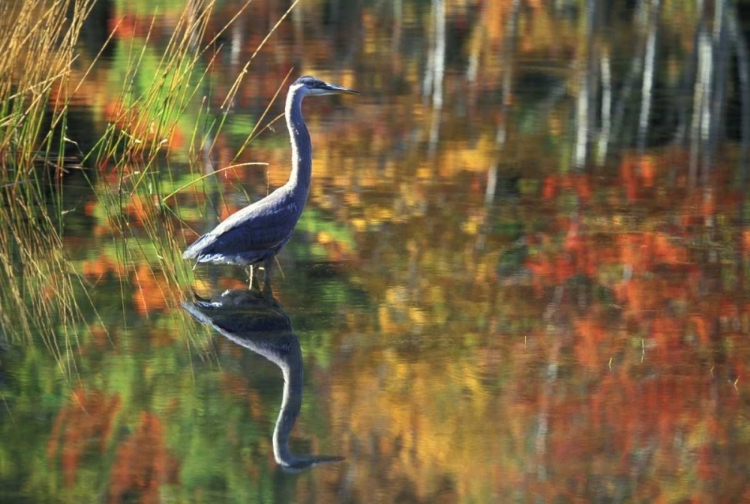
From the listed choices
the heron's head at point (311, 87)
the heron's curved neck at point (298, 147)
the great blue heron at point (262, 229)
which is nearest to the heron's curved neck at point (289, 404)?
the great blue heron at point (262, 229)

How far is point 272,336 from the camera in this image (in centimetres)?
689

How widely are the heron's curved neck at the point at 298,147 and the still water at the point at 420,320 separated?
0.56m

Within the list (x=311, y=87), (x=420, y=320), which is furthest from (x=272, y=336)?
(x=311, y=87)

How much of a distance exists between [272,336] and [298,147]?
1.54 m

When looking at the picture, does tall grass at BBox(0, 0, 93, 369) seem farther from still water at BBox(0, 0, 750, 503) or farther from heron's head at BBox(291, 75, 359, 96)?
heron's head at BBox(291, 75, 359, 96)

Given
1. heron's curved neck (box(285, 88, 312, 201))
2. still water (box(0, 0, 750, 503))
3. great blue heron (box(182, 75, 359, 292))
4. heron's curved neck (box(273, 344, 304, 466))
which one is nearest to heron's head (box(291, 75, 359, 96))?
heron's curved neck (box(285, 88, 312, 201))

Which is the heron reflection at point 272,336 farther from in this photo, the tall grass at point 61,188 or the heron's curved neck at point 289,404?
the tall grass at point 61,188

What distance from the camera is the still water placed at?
5.36 m

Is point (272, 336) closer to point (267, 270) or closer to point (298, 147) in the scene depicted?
point (267, 270)

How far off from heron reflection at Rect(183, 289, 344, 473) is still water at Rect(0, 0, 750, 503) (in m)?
0.02

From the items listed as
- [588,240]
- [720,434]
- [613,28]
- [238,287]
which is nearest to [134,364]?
[238,287]

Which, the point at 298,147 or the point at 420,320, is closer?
the point at 420,320

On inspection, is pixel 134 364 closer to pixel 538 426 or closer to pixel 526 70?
pixel 538 426

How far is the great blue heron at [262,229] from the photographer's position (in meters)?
7.61
